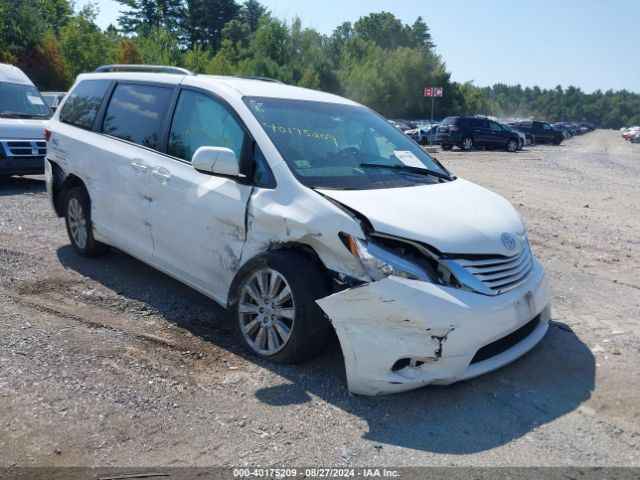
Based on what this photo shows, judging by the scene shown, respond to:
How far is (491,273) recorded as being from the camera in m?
3.64

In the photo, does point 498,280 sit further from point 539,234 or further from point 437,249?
point 539,234

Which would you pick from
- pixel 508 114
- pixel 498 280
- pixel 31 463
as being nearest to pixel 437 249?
pixel 498 280

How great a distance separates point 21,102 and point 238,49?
5502cm

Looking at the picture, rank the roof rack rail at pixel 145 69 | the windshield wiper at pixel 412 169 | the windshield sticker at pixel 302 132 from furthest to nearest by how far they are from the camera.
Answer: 1. the roof rack rail at pixel 145 69
2. the windshield wiper at pixel 412 169
3. the windshield sticker at pixel 302 132

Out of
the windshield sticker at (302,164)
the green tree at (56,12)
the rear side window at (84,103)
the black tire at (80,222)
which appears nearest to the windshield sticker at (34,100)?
the rear side window at (84,103)

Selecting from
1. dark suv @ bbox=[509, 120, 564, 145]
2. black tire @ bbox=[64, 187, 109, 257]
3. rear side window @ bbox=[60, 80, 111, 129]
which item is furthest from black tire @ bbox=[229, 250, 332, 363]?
dark suv @ bbox=[509, 120, 564, 145]

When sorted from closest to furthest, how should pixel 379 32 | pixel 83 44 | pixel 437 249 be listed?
pixel 437 249
pixel 83 44
pixel 379 32

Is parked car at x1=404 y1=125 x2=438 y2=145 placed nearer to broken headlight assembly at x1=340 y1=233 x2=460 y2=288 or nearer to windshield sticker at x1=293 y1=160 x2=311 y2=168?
windshield sticker at x1=293 y1=160 x2=311 y2=168

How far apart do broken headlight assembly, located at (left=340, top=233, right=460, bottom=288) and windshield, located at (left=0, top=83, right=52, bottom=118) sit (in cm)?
970

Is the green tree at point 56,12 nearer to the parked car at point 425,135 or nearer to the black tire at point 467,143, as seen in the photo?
the parked car at point 425,135

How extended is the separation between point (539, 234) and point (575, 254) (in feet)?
3.38

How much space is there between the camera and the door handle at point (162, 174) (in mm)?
4699

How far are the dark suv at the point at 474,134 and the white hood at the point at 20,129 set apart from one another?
927 inches

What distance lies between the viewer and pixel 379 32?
10419 centimetres
